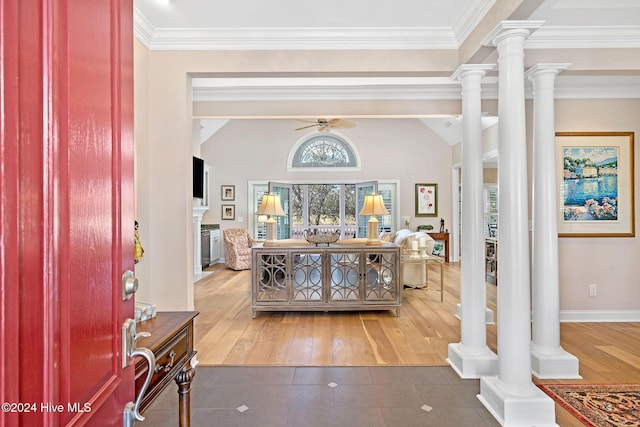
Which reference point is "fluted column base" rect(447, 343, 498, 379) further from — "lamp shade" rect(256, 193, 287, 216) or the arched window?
the arched window

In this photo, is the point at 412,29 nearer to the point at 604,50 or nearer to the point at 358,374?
the point at 604,50

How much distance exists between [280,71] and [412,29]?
109 cm

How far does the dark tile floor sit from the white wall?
633 cm

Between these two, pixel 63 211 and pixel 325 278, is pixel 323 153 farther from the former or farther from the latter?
pixel 63 211

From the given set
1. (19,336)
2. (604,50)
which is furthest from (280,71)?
(19,336)

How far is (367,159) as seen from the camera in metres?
8.90

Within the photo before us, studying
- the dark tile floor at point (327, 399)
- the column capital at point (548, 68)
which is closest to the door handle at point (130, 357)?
the dark tile floor at point (327, 399)

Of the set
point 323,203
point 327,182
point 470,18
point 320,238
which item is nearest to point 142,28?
point 470,18

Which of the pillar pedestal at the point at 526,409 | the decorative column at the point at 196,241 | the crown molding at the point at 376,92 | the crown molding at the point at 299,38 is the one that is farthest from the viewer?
the decorative column at the point at 196,241

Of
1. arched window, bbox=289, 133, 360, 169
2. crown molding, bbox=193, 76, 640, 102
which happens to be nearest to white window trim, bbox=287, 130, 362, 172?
arched window, bbox=289, 133, 360, 169

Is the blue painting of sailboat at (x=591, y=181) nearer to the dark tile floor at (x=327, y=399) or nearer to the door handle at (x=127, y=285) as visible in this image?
the dark tile floor at (x=327, y=399)

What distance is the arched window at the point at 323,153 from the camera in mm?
8930

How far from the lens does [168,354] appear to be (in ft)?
4.63

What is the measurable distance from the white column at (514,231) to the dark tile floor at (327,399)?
30cm
